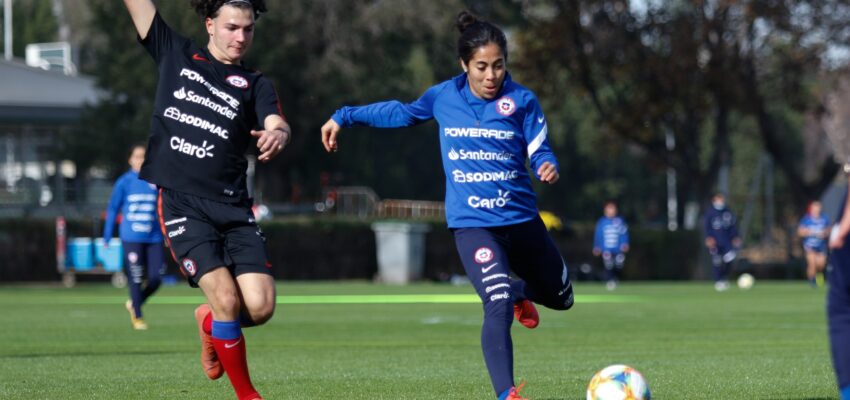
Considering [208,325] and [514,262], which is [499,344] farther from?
[208,325]

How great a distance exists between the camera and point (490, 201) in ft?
26.3

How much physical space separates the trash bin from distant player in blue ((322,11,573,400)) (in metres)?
30.3

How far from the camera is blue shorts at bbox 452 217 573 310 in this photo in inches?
311

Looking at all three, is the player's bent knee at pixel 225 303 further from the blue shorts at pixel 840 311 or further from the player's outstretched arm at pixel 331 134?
the blue shorts at pixel 840 311

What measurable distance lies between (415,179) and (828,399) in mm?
62087

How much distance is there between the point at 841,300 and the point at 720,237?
98.4 ft

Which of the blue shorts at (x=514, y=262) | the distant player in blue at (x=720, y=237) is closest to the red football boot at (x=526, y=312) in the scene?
the blue shorts at (x=514, y=262)

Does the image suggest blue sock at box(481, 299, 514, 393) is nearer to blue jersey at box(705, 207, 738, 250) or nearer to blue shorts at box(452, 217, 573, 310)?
blue shorts at box(452, 217, 573, 310)

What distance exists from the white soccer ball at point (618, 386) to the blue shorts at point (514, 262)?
2.41ft

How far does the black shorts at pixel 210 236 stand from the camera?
757 centimetres

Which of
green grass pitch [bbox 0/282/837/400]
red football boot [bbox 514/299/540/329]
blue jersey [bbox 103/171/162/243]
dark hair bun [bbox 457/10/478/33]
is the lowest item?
green grass pitch [bbox 0/282/837/400]

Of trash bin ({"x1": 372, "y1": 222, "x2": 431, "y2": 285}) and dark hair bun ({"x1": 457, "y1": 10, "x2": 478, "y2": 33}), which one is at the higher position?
dark hair bun ({"x1": 457, "y1": 10, "x2": 478, "y2": 33})

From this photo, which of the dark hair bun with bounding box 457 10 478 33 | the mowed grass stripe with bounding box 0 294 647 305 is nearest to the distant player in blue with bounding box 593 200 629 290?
the mowed grass stripe with bounding box 0 294 647 305

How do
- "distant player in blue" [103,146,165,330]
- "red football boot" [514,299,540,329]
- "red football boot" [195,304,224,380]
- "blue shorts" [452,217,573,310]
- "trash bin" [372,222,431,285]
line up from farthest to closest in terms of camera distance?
"trash bin" [372,222,431,285] < "distant player in blue" [103,146,165,330] < "red football boot" [514,299,540,329] < "red football boot" [195,304,224,380] < "blue shorts" [452,217,573,310]
